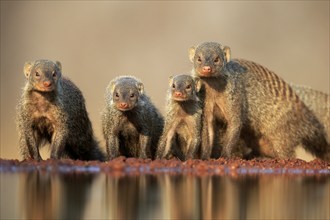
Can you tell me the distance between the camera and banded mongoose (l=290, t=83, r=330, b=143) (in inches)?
437

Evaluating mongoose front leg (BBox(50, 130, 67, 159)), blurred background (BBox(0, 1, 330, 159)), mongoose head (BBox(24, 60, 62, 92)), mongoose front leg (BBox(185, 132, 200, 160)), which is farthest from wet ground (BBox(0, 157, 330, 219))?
blurred background (BBox(0, 1, 330, 159))

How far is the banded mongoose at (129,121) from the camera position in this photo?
8.87 metres

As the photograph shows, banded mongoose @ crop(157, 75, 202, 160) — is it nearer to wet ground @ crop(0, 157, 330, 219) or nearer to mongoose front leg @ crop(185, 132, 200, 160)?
mongoose front leg @ crop(185, 132, 200, 160)

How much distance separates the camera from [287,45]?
15.8 meters

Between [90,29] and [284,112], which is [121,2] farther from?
A: [284,112]

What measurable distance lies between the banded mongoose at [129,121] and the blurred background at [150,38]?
17.4 feet

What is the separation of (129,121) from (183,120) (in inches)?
17.2

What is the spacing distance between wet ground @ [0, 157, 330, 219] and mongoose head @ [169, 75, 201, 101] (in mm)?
656

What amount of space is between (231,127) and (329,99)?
2.37m

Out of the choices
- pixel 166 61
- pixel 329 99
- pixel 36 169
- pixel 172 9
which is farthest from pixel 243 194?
pixel 172 9

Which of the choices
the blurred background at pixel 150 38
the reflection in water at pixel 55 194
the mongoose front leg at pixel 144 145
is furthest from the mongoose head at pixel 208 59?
the blurred background at pixel 150 38

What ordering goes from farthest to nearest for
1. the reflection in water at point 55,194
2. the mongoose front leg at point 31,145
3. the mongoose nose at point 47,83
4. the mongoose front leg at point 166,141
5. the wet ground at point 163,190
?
the mongoose front leg at point 166,141, the mongoose front leg at point 31,145, the mongoose nose at point 47,83, the wet ground at point 163,190, the reflection in water at point 55,194

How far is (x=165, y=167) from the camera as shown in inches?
313

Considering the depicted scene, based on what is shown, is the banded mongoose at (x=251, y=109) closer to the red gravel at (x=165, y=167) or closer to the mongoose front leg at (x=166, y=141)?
the mongoose front leg at (x=166, y=141)
